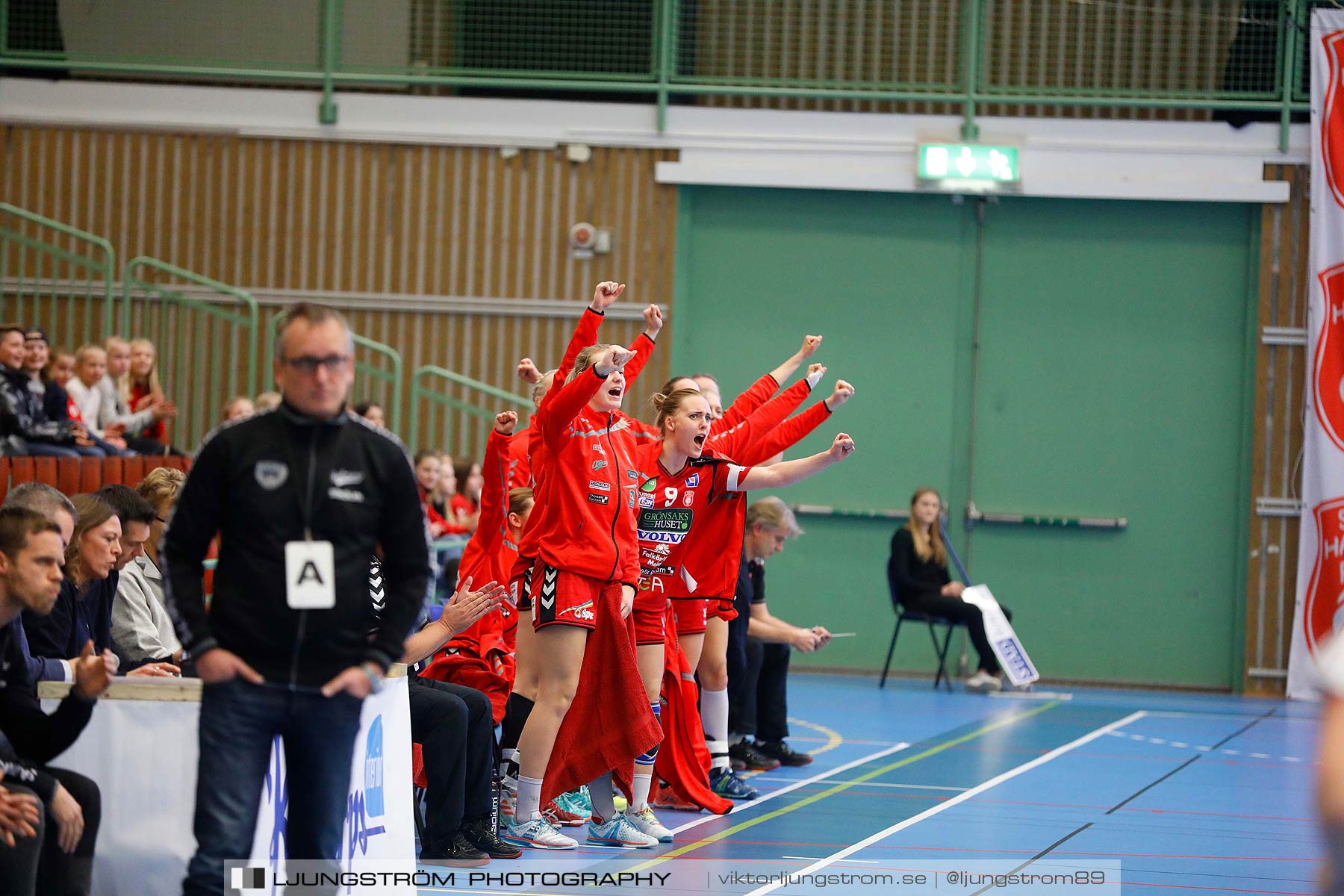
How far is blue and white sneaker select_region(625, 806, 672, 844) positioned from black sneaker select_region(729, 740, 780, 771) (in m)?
1.80

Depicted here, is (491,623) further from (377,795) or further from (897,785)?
(897,785)

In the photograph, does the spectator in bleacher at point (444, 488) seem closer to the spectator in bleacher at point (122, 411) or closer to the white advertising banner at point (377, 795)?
the spectator in bleacher at point (122, 411)

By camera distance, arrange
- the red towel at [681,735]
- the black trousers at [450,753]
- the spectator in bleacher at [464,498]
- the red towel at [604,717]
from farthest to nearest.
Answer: the spectator in bleacher at [464,498], the red towel at [681,735], the red towel at [604,717], the black trousers at [450,753]

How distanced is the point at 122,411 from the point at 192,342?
2383mm

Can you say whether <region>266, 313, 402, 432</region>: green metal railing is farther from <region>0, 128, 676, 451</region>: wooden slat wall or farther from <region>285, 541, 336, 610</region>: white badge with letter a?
<region>285, 541, 336, 610</region>: white badge with letter a

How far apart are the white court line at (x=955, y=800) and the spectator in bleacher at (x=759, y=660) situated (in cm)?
102

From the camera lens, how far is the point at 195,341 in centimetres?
1238

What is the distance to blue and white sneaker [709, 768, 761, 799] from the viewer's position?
6.58m

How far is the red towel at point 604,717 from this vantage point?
555 cm

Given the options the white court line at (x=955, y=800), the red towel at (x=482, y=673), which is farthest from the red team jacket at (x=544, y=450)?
the white court line at (x=955, y=800)

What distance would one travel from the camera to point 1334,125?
11938mm

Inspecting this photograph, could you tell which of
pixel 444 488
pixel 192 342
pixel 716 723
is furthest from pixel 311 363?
pixel 192 342

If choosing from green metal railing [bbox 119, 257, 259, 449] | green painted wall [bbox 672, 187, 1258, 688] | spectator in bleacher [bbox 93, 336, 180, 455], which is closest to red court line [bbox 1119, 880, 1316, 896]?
spectator in bleacher [bbox 93, 336, 180, 455]

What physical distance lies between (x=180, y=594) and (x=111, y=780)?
85 cm
